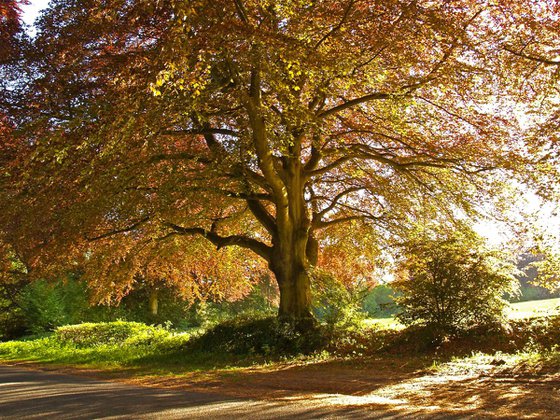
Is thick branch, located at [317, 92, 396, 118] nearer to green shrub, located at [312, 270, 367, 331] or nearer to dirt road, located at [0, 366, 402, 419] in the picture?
green shrub, located at [312, 270, 367, 331]

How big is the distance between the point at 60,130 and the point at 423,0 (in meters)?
6.95

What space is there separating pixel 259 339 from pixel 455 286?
17.4ft

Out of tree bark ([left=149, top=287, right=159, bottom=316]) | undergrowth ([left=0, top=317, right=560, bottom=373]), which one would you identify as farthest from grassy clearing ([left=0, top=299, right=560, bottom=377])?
tree bark ([left=149, top=287, right=159, bottom=316])

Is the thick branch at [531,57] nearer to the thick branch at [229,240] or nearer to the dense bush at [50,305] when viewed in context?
the thick branch at [229,240]

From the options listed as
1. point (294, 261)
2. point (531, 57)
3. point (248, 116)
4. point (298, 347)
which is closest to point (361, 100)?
point (248, 116)

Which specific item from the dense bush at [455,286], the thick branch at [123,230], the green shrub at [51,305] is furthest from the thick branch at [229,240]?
the green shrub at [51,305]

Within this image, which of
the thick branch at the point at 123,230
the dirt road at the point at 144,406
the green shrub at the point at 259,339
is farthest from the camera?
the green shrub at the point at 259,339

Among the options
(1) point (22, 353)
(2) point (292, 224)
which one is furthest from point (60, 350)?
(2) point (292, 224)

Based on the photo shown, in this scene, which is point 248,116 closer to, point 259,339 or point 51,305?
point 259,339

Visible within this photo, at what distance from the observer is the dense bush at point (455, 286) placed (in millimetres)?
11531

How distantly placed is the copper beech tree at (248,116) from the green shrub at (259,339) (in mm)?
595

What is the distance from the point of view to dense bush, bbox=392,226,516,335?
454 inches

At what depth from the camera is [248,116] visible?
38.6 feet

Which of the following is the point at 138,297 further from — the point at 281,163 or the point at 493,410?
the point at 493,410
